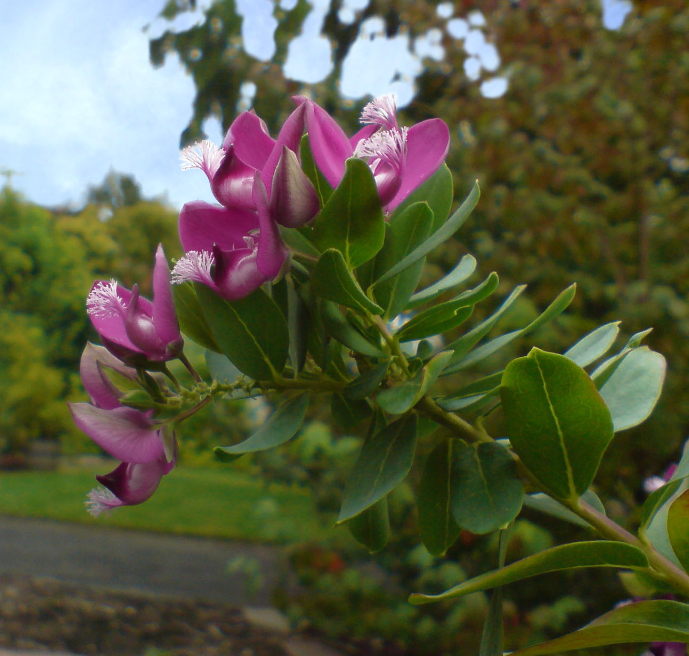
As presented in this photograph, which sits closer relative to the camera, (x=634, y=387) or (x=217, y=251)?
(x=217, y=251)

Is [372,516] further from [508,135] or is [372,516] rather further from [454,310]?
[508,135]

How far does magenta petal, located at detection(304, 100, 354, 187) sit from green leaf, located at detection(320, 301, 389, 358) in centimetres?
6

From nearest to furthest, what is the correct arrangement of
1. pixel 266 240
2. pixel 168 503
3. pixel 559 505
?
pixel 266 240 < pixel 559 505 < pixel 168 503

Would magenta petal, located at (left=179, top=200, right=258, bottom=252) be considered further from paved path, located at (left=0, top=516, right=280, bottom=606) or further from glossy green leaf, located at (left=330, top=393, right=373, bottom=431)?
paved path, located at (left=0, top=516, right=280, bottom=606)

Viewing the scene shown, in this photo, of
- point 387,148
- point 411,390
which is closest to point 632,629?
point 411,390

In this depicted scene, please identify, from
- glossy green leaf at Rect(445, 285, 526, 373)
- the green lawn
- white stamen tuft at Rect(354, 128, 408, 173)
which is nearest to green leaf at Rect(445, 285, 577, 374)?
glossy green leaf at Rect(445, 285, 526, 373)

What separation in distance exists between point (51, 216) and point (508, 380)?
724 cm

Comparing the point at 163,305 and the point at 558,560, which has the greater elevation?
the point at 163,305

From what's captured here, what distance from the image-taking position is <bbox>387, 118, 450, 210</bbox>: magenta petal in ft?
1.07

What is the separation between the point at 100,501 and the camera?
328 mm

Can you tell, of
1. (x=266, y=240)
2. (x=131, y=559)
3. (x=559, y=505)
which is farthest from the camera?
(x=131, y=559)

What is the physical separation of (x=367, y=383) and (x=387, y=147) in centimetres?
12

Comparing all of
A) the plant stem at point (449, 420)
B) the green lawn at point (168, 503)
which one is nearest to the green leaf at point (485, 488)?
the plant stem at point (449, 420)

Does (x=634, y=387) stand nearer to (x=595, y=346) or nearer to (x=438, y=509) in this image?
(x=595, y=346)
